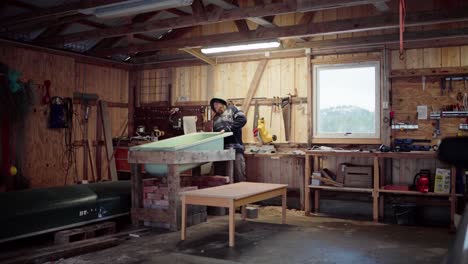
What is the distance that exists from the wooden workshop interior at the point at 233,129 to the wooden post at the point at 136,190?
2 cm

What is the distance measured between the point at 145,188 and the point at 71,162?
3.02 metres

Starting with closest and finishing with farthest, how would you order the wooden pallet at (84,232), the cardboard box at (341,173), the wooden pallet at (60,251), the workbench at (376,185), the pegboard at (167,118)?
the wooden pallet at (60,251) < the wooden pallet at (84,232) < the workbench at (376,185) < the cardboard box at (341,173) < the pegboard at (167,118)

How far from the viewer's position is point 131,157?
20.1 ft

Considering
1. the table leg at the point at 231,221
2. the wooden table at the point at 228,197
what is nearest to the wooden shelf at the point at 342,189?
the wooden table at the point at 228,197

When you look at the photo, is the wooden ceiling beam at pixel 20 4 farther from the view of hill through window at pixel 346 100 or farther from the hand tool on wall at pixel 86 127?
the view of hill through window at pixel 346 100

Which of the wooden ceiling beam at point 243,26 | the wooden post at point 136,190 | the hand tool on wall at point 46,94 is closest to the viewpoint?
the wooden post at point 136,190

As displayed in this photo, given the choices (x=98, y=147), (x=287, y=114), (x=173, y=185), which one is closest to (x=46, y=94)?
(x=98, y=147)

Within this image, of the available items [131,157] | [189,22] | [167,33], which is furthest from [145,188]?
[167,33]

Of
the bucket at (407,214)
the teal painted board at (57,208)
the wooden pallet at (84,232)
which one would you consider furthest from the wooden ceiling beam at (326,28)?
the wooden pallet at (84,232)

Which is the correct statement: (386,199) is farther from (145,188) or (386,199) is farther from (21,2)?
(21,2)

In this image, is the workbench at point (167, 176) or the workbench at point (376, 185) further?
the workbench at point (376, 185)

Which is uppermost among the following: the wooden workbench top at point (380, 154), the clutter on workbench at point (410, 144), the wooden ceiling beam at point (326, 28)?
the wooden ceiling beam at point (326, 28)

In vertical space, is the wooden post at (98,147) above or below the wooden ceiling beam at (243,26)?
below

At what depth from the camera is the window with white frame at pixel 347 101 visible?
745cm
